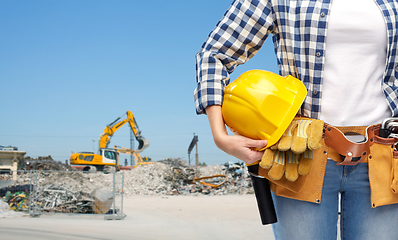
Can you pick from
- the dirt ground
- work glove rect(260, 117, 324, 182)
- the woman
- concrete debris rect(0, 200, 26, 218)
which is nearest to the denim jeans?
the woman

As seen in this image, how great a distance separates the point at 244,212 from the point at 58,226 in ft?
16.9

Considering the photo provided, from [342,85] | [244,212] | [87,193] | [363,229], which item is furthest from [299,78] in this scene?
[244,212]

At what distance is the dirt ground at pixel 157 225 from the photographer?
5.55 metres

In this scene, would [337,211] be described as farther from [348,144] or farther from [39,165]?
[39,165]

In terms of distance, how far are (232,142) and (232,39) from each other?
45 centimetres

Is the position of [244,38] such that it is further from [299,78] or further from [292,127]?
[292,127]

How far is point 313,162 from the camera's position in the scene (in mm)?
1223

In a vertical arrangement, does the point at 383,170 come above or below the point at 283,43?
below

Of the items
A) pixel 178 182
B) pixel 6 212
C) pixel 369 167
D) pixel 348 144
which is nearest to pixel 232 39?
pixel 348 144

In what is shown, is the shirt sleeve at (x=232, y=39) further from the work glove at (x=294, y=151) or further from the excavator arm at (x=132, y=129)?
the excavator arm at (x=132, y=129)

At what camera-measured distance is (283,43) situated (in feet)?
4.47

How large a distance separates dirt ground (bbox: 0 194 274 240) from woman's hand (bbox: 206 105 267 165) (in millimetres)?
4677

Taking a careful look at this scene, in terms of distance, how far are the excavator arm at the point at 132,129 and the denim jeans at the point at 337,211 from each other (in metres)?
21.1

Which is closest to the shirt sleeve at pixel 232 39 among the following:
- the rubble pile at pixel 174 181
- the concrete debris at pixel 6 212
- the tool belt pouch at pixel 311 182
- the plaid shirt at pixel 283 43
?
the plaid shirt at pixel 283 43
